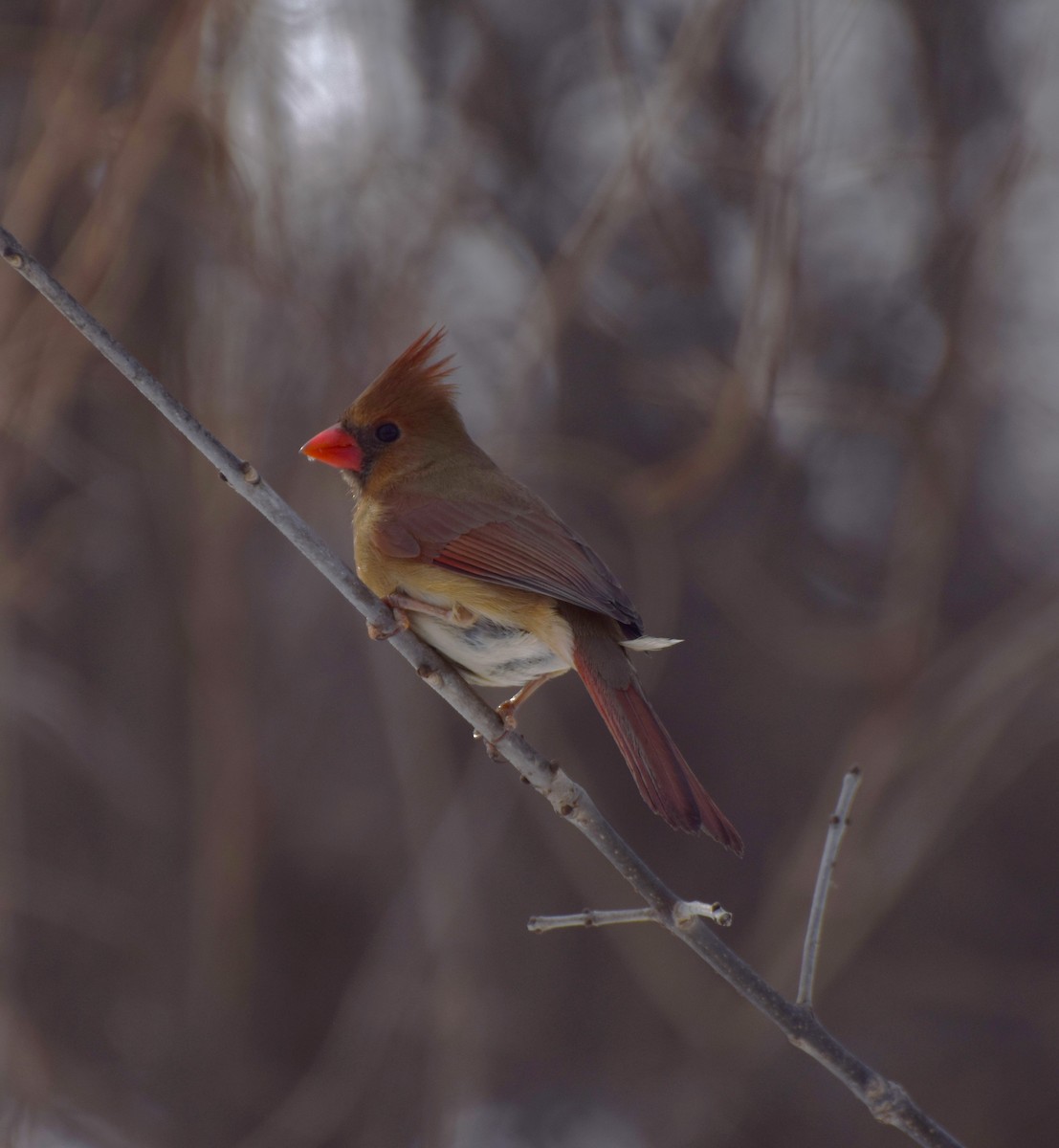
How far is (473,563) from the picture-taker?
256 centimetres

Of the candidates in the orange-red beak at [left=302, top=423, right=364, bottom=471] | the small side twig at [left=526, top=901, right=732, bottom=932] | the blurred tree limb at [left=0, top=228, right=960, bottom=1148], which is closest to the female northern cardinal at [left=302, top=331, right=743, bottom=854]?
the orange-red beak at [left=302, top=423, right=364, bottom=471]

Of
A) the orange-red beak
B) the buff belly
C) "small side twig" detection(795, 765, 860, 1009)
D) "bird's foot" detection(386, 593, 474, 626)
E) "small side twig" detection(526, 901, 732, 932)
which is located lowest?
"small side twig" detection(795, 765, 860, 1009)

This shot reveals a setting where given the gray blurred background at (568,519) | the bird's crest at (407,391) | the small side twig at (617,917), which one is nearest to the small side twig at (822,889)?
the small side twig at (617,917)

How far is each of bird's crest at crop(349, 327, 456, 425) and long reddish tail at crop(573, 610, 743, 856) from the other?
76cm

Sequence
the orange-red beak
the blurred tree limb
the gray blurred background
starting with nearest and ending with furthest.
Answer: the blurred tree limb
the orange-red beak
the gray blurred background

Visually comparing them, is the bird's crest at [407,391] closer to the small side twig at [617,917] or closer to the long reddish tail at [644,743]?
the long reddish tail at [644,743]

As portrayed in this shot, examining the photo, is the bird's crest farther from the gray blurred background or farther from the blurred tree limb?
the gray blurred background

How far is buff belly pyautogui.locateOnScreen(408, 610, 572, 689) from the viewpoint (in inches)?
100

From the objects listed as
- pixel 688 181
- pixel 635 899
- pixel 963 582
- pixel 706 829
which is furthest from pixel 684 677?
pixel 706 829

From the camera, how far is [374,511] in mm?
2799

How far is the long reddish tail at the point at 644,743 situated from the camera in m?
1.95

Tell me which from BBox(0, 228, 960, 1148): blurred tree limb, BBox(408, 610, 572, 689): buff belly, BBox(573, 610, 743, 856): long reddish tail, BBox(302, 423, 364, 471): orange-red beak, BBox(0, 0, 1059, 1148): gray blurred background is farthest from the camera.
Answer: BBox(0, 0, 1059, 1148): gray blurred background

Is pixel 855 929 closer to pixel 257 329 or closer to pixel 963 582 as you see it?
pixel 963 582

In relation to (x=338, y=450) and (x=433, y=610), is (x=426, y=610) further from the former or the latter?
(x=338, y=450)
